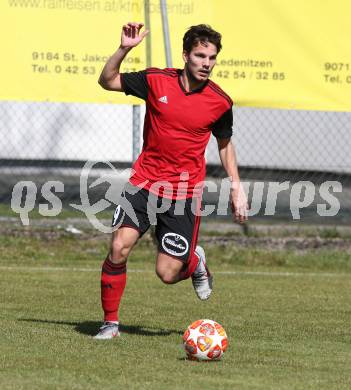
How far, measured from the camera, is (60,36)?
39.0 feet

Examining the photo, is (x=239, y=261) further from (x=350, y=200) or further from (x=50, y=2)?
(x=350, y=200)

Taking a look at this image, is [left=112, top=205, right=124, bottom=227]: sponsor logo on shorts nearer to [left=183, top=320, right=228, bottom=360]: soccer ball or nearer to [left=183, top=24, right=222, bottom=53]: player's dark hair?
[left=183, top=320, right=228, bottom=360]: soccer ball

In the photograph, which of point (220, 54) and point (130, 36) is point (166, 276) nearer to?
point (130, 36)

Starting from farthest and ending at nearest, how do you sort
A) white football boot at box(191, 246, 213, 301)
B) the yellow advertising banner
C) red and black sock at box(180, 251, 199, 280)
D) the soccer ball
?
the yellow advertising banner < white football boot at box(191, 246, 213, 301) < red and black sock at box(180, 251, 199, 280) < the soccer ball

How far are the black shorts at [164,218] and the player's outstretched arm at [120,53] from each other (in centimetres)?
72

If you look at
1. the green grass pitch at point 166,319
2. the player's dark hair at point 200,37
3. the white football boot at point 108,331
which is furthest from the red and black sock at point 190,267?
the player's dark hair at point 200,37

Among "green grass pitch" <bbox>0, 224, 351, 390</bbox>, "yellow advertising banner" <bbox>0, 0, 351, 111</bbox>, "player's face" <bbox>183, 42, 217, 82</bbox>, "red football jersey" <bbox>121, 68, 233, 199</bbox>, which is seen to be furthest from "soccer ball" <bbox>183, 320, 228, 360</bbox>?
"yellow advertising banner" <bbox>0, 0, 351, 111</bbox>

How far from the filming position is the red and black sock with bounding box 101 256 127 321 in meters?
7.35

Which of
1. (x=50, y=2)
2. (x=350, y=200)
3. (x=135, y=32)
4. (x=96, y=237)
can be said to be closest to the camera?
(x=135, y=32)

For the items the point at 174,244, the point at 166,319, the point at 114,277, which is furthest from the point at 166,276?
the point at 166,319

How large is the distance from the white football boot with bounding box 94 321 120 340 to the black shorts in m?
0.64

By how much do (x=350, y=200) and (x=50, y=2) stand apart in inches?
286

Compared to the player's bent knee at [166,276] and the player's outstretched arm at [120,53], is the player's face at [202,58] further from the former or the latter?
the player's bent knee at [166,276]

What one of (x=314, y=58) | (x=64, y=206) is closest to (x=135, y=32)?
(x=314, y=58)
